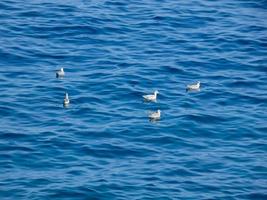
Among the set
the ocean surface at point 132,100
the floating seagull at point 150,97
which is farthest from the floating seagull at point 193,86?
the floating seagull at point 150,97

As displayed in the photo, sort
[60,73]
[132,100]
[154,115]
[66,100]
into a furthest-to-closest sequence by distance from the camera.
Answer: [60,73] < [132,100] < [66,100] < [154,115]

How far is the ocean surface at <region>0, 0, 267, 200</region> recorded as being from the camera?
37.8 m

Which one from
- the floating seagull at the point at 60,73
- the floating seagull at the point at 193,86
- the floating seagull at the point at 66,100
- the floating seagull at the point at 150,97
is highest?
the floating seagull at the point at 60,73

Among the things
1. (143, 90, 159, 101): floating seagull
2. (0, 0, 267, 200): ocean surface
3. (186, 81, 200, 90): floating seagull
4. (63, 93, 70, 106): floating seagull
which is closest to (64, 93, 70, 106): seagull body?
(63, 93, 70, 106): floating seagull

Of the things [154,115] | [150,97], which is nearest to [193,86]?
[150,97]

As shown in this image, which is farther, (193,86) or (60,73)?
(60,73)

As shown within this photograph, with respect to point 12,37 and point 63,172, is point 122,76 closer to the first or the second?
point 12,37

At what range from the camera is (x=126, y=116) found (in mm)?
44438

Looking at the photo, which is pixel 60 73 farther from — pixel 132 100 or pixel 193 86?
pixel 193 86

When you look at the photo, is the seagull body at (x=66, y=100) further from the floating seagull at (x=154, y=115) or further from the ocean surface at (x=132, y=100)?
the floating seagull at (x=154, y=115)

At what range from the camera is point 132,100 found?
46594 millimetres

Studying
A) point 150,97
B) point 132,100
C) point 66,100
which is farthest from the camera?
point 132,100

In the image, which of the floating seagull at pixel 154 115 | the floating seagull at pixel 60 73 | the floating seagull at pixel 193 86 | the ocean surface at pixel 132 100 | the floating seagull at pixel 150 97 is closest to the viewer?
the ocean surface at pixel 132 100

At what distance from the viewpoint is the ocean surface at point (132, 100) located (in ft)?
124
